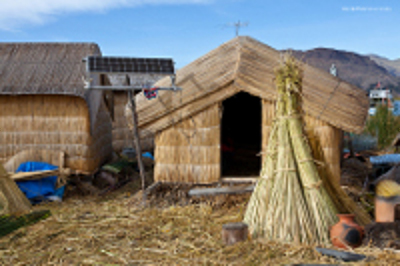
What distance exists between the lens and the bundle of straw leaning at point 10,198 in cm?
729

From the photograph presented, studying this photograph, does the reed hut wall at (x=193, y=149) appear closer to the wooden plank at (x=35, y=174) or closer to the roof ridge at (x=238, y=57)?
the roof ridge at (x=238, y=57)

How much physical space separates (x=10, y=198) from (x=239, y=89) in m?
4.64

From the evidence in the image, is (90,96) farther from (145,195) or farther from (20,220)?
(20,220)

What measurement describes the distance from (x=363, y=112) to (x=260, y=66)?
2.10 meters

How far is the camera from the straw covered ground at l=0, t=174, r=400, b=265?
503cm

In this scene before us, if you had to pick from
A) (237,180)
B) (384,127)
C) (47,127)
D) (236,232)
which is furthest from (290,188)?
(384,127)

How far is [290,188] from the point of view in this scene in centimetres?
521

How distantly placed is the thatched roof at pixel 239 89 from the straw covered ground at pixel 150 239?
1601 millimetres

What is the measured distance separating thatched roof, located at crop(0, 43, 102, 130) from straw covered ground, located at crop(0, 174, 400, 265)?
2.86m

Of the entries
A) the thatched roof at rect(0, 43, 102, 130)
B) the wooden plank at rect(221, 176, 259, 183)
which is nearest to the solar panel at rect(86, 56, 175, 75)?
the thatched roof at rect(0, 43, 102, 130)

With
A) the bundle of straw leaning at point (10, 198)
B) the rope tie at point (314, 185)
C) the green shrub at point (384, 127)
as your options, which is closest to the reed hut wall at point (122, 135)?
the bundle of straw leaning at point (10, 198)

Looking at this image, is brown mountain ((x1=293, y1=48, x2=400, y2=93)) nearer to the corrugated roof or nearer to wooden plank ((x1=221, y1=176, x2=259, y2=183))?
the corrugated roof

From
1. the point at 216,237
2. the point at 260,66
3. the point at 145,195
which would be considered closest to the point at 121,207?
the point at 145,195

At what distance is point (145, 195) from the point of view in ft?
25.5
